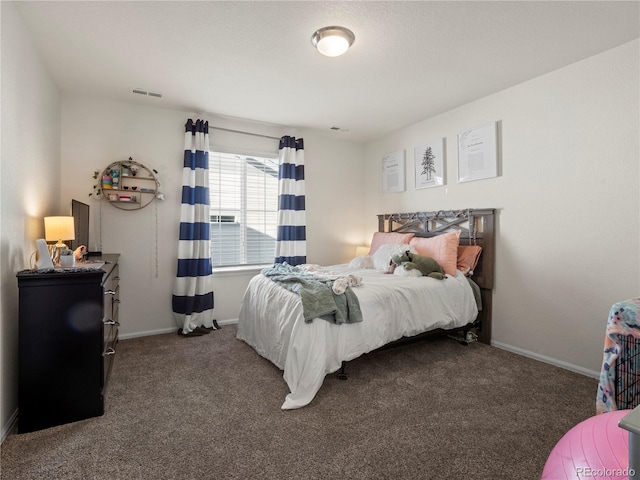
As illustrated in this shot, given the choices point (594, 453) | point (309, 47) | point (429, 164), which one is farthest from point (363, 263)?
point (594, 453)

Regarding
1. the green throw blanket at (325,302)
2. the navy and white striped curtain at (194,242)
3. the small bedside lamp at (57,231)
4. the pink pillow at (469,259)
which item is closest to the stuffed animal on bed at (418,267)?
the pink pillow at (469,259)

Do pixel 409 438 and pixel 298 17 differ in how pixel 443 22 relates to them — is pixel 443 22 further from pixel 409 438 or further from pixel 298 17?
pixel 409 438

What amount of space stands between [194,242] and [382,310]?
2353 millimetres

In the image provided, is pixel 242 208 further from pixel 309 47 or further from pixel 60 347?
pixel 60 347

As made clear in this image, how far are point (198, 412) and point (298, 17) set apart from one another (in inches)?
106

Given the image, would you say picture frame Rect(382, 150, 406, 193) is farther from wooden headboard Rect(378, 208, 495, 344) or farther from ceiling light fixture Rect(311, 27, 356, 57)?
ceiling light fixture Rect(311, 27, 356, 57)

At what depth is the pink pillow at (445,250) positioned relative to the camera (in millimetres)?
3219

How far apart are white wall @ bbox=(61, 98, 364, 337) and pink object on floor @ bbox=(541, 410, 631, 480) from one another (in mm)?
3608

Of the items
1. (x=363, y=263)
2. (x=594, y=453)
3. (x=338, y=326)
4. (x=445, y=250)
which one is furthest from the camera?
(x=363, y=263)

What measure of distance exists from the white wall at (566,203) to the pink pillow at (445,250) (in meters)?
0.43

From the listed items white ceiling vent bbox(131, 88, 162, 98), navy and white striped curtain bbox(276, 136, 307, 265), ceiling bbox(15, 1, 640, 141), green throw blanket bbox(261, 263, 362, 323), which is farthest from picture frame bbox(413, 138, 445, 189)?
white ceiling vent bbox(131, 88, 162, 98)

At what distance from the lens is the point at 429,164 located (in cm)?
391

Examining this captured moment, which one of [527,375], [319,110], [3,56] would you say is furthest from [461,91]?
[3,56]

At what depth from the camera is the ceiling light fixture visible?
2.17 m
